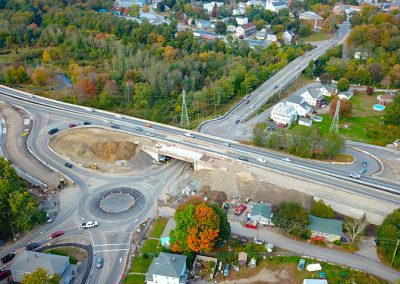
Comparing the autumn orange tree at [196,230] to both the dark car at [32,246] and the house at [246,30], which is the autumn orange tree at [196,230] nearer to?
the dark car at [32,246]

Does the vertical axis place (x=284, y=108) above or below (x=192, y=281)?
above

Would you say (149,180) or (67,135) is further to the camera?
(67,135)

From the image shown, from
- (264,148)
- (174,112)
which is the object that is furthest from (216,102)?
(264,148)

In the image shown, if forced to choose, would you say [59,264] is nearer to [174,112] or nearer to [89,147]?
[89,147]

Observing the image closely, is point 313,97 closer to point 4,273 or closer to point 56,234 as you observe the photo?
point 56,234

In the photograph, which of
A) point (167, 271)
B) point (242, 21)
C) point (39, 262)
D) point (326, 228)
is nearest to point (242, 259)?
point (167, 271)

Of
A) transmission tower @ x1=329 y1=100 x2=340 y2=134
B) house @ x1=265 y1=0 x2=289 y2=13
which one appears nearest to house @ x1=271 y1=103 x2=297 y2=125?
transmission tower @ x1=329 y1=100 x2=340 y2=134

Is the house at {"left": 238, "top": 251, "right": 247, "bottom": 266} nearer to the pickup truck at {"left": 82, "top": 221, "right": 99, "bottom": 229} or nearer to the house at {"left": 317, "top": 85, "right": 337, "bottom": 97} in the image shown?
the pickup truck at {"left": 82, "top": 221, "right": 99, "bottom": 229}
